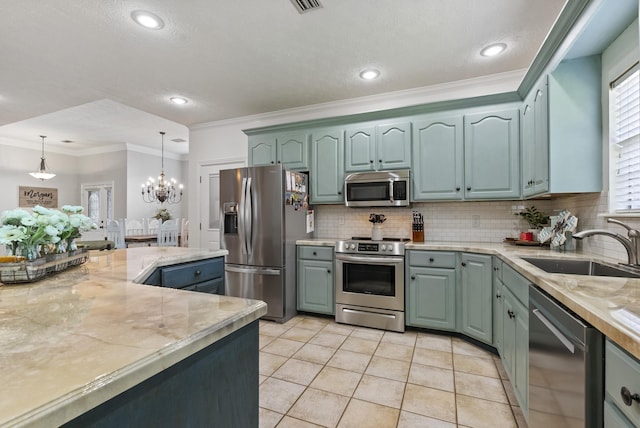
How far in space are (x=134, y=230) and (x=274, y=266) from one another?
192 inches

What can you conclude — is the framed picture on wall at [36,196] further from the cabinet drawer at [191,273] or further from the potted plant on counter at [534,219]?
the potted plant on counter at [534,219]

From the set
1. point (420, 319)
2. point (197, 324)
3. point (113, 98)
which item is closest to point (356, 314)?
point (420, 319)

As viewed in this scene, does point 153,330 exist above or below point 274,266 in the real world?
above

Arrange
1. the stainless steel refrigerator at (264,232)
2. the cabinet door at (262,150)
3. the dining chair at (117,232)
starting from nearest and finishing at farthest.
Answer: the stainless steel refrigerator at (264,232), the cabinet door at (262,150), the dining chair at (117,232)

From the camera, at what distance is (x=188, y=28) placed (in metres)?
2.36

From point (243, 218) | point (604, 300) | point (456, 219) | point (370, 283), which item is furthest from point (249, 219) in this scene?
point (604, 300)

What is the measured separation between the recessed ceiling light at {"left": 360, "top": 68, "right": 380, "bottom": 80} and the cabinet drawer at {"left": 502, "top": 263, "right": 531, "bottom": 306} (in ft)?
6.90

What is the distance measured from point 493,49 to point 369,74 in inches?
42.9

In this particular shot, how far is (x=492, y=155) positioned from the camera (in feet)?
9.54

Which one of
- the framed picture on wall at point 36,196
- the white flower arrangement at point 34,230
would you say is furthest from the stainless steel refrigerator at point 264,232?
the framed picture on wall at point 36,196

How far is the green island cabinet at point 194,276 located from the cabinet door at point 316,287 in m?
1.32

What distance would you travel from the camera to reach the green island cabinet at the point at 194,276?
180cm

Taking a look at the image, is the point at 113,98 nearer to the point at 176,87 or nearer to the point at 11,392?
the point at 176,87

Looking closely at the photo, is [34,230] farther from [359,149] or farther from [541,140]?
[541,140]
